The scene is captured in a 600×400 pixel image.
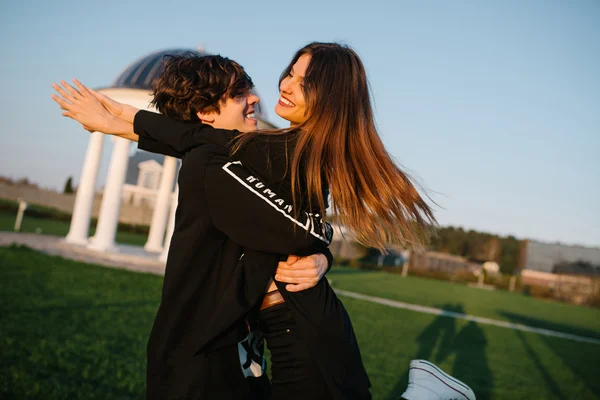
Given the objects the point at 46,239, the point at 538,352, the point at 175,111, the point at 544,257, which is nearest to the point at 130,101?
the point at 46,239

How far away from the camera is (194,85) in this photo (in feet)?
7.56

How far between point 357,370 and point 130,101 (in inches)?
731

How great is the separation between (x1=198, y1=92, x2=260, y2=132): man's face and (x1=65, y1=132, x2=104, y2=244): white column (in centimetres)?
1834

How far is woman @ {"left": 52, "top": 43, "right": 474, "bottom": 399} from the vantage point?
1949mm

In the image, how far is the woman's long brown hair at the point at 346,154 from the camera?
1964 mm

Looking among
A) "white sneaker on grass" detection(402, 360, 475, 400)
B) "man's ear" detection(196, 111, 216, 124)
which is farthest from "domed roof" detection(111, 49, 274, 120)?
"white sneaker on grass" detection(402, 360, 475, 400)

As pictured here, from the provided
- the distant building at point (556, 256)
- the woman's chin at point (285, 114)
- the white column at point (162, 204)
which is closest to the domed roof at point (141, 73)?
the white column at point (162, 204)

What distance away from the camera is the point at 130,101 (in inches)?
742

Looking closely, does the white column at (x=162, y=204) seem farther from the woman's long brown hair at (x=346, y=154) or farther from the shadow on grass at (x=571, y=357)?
the woman's long brown hair at (x=346, y=154)

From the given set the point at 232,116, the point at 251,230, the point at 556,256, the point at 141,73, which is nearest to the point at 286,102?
the point at 232,116

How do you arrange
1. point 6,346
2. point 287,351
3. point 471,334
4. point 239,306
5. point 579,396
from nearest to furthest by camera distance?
point 239,306 → point 287,351 → point 6,346 → point 579,396 → point 471,334

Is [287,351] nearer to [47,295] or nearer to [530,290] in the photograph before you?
[47,295]

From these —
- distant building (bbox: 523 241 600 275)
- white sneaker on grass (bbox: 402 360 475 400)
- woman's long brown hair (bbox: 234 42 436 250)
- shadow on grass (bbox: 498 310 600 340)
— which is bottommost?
shadow on grass (bbox: 498 310 600 340)

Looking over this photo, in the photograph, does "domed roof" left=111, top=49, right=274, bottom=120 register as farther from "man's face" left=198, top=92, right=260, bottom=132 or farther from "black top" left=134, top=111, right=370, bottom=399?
"black top" left=134, top=111, right=370, bottom=399
